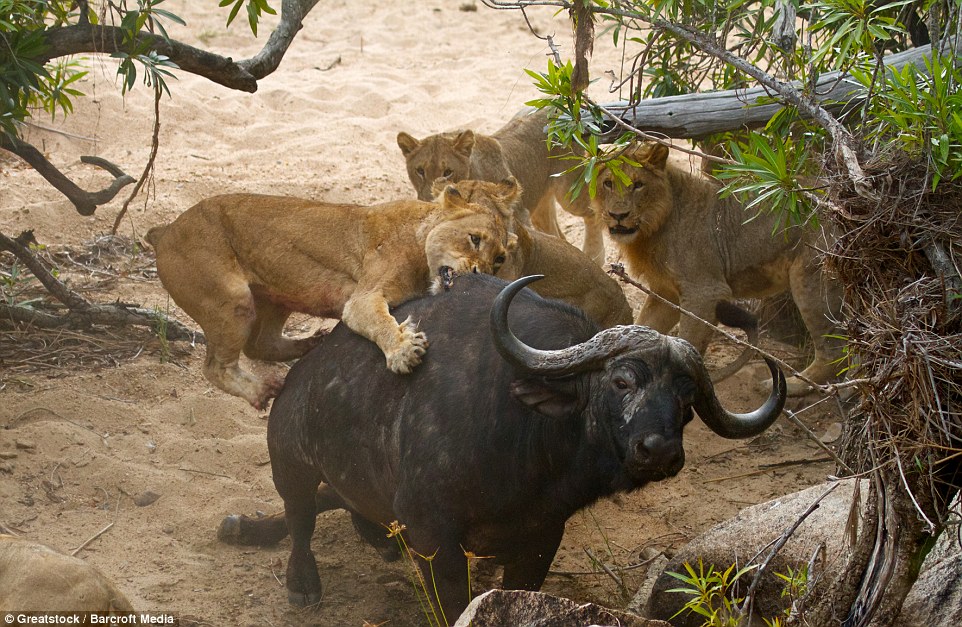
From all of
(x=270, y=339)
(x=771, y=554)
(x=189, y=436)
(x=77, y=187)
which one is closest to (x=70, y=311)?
(x=77, y=187)

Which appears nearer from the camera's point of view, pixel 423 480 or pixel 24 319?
pixel 423 480

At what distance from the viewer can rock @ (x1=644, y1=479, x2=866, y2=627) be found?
4777 mm

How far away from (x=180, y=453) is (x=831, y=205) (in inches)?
172

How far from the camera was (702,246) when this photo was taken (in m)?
7.98

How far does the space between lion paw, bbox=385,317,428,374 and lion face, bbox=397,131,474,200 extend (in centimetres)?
405

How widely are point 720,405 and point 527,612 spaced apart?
1.23 metres

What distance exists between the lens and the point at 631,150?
763 centimetres

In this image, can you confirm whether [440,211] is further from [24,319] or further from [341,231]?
[24,319]

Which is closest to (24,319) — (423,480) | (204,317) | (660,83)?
(204,317)

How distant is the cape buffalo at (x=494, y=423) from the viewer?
4.28m

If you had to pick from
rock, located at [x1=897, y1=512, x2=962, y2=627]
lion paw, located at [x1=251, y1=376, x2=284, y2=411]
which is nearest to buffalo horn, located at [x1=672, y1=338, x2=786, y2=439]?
rock, located at [x1=897, y1=512, x2=962, y2=627]

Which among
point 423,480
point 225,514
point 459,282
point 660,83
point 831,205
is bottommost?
point 225,514

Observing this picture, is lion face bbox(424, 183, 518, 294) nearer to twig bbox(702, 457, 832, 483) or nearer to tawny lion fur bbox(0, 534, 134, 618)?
tawny lion fur bbox(0, 534, 134, 618)

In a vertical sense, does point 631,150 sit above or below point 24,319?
above
